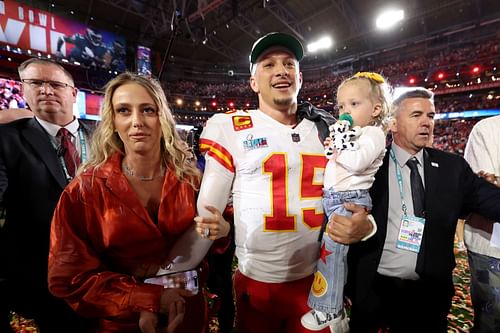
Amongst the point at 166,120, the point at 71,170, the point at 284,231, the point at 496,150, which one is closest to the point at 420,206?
the point at 496,150

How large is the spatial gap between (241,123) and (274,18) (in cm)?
1479

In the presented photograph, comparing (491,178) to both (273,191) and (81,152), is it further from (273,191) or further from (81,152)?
(81,152)

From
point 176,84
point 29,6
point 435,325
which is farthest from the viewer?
point 176,84

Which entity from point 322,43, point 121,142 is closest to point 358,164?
point 121,142

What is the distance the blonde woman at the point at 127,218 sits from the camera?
119 cm

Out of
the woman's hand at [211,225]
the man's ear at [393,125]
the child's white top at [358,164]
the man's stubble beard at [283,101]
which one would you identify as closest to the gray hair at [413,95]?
the man's ear at [393,125]

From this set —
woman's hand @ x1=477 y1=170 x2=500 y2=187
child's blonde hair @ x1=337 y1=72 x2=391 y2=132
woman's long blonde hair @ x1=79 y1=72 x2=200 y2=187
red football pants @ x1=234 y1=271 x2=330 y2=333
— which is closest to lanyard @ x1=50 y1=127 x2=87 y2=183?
woman's long blonde hair @ x1=79 y1=72 x2=200 y2=187

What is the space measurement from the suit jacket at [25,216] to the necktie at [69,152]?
0.46 feet

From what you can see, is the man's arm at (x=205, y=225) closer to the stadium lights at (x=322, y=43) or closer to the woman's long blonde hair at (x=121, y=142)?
the woman's long blonde hair at (x=121, y=142)

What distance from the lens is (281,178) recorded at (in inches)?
62.4

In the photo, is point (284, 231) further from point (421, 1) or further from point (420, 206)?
A: point (421, 1)

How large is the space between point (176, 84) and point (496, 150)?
22.6 meters

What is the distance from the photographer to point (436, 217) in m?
1.75

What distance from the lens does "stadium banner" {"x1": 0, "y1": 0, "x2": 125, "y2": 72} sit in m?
12.6
